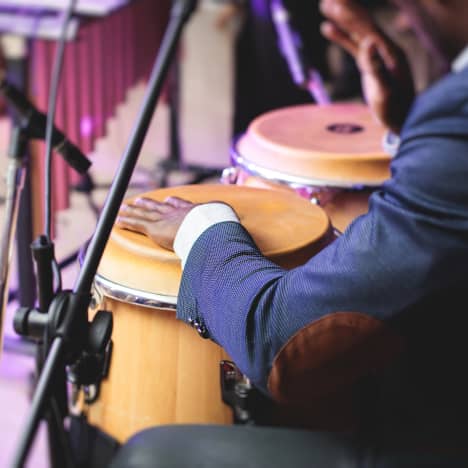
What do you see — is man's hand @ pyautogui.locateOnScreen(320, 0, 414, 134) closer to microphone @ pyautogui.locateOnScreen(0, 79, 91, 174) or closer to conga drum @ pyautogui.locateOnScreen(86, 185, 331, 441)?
conga drum @ pyautogui.locateOnScreen(86, 185, 331, 441)

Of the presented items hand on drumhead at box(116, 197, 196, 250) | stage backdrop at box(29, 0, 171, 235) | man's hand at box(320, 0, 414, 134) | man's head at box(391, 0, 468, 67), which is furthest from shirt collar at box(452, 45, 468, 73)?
stage backdrop at box(29, 0, 171, 235)

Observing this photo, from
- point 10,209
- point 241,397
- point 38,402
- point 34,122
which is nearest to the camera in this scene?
point 38,402

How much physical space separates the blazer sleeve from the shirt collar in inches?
2.7

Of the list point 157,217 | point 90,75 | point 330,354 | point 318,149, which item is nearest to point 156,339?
point 157,217

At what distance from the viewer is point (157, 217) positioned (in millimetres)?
1104

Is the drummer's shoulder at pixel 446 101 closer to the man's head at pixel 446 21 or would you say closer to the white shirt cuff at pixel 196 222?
the man's head at pixel 446 21

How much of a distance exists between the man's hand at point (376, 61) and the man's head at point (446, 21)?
0.67 m

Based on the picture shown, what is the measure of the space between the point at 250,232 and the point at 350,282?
1.03 feet

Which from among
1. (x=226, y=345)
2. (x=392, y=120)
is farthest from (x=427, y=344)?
(x=392, y=120)

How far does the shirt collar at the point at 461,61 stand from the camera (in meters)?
0.80

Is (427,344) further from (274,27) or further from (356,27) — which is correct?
(274,27)

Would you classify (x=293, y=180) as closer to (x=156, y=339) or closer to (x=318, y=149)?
Answer: (x=318, y=149)

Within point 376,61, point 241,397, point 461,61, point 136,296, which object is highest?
point 461,61

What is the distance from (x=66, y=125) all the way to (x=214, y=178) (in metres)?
1.24
